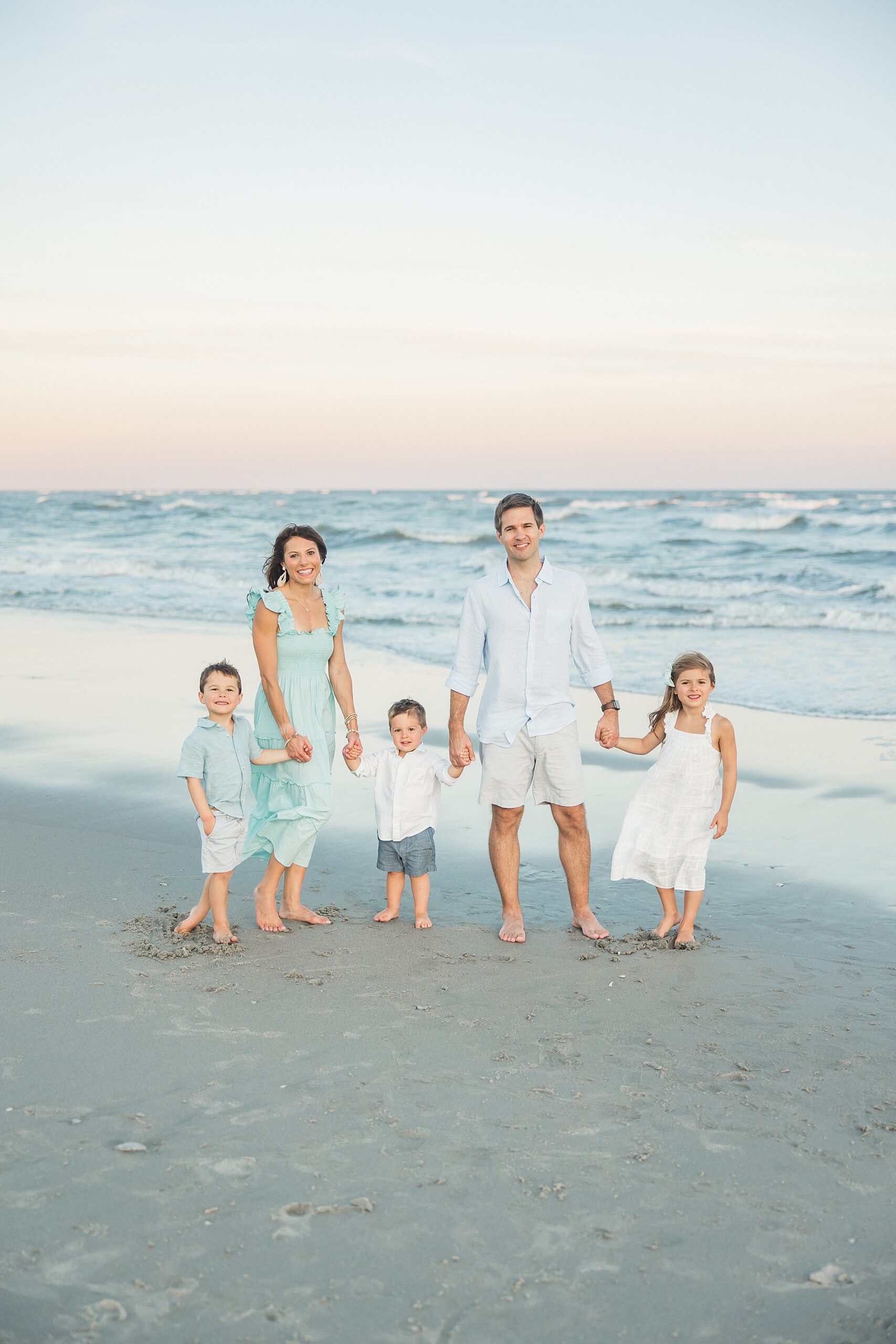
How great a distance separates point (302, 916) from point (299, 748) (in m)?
0.73

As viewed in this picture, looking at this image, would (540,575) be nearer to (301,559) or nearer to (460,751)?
(460,751)

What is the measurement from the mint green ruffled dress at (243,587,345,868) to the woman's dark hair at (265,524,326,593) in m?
0.09

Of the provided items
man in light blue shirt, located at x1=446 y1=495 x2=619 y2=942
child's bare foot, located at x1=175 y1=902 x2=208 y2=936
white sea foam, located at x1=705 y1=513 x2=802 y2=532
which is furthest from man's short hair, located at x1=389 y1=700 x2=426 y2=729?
white sea foam, located at x1=705 y1=513 x2=802 y2=532

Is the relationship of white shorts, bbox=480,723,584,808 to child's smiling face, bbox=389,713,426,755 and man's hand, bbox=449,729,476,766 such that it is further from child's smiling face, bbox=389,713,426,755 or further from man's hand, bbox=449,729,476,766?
child's smiling face, bbox=389,713,426,755

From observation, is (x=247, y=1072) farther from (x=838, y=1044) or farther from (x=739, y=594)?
(x=739, y=594)

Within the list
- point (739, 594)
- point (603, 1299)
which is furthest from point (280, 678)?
point (739, 594)

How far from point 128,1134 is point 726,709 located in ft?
23.1

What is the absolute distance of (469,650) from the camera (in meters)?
4.70

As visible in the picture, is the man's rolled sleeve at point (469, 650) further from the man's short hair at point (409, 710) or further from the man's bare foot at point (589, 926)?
the man's bare foot at point (589, 926)

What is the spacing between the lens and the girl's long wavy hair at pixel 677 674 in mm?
4516

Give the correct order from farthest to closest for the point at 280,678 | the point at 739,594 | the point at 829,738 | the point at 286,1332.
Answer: the point at 739,594
the point at 829,738
the point at 280,678
the point at 286,1332

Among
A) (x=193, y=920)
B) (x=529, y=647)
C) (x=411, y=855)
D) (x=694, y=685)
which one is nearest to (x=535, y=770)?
(x=529, y=647)

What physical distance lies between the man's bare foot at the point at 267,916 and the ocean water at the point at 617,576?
5271 millimetres

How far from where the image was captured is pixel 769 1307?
2.30m
